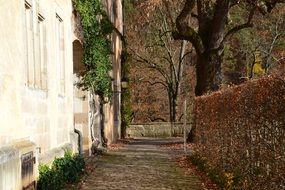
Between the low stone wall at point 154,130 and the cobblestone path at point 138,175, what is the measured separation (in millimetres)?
18687

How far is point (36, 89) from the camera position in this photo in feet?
34.0

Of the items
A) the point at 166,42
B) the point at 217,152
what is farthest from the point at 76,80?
the point at 166,42

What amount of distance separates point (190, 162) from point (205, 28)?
30.1 ft

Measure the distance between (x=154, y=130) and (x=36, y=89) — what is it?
28432mm

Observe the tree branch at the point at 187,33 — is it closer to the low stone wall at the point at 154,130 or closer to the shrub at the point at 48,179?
the shrub at the point at 48,179

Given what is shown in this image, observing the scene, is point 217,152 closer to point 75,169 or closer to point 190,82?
point 75,169

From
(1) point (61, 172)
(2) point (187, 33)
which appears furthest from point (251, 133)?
(2) point (187, 33)

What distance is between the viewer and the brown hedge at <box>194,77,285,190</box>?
7094 mm

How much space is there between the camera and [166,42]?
137ft

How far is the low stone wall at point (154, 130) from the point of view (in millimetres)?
38062

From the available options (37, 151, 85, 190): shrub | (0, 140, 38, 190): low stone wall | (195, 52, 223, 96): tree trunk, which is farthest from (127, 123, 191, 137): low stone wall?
(0, 140, 38, 190): low stone wall

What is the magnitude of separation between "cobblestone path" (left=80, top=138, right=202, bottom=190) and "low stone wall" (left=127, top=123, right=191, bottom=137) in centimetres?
1869

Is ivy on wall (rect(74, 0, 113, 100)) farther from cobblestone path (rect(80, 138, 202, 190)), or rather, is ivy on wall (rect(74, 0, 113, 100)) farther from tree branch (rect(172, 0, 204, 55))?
tree branch (rect(172, 0, 204, 55))

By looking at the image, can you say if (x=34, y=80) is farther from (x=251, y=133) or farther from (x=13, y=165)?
(x=251, y=133)
